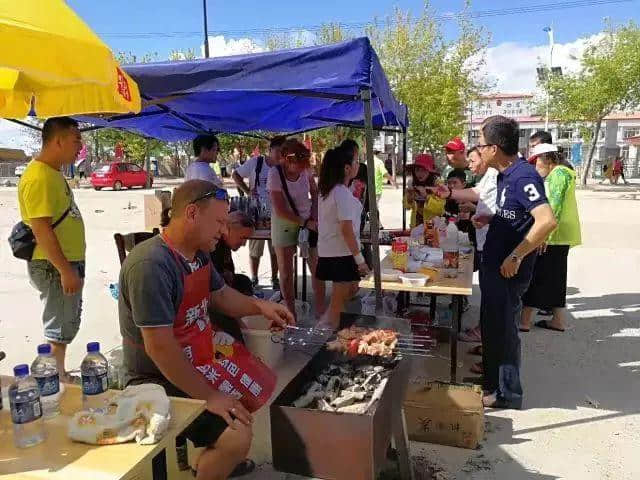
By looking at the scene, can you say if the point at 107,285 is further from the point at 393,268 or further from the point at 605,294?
the point at 605,294

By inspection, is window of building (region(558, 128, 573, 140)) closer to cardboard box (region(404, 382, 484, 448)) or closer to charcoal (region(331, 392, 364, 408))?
cardboard box (region(404, 382, 484, 448))

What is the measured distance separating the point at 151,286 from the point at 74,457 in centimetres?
67

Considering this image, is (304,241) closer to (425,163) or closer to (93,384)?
(425,163)

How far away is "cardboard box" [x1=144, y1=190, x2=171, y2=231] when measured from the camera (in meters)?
6.33

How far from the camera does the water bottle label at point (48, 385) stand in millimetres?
1823

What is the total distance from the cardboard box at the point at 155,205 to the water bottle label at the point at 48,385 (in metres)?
4.51

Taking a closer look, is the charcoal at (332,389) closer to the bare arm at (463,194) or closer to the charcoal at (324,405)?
the charcoal at (324,405)

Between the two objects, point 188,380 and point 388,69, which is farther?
point 388,69

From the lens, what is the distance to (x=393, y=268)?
433 cm

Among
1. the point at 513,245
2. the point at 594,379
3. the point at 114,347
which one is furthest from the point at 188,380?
the point at 594,379

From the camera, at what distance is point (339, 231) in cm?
421

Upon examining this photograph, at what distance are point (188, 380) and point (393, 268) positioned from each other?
2.53m

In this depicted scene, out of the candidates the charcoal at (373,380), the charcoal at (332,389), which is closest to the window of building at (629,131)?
the charcoal at (373,380)

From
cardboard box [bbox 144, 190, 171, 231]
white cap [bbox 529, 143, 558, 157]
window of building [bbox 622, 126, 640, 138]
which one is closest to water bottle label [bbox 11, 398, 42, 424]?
cardboard box [bbox 144, 190, 171, 231]
